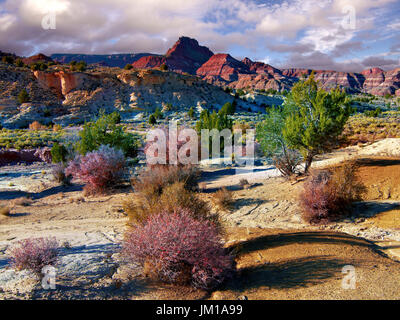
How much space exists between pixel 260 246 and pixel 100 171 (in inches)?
436

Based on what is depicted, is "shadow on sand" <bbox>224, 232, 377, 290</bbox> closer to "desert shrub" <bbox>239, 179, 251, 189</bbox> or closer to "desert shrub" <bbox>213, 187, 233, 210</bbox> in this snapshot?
"desert shrub" <bbox>213, 187, 233, 210</bbox>

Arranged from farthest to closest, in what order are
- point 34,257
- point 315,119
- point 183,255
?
point 315,119 < point 34,257 < point 183,255

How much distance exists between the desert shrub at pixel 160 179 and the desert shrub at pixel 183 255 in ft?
16.5

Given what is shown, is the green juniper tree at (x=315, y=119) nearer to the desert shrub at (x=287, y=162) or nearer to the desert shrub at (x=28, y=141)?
the desert shrub at (x=287, y=162)

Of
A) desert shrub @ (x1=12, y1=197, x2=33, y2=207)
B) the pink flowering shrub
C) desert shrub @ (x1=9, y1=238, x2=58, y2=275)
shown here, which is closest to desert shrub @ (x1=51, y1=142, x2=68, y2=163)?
the pink flowering shrub

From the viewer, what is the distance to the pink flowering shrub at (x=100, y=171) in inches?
594

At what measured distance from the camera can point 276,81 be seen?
14512cm

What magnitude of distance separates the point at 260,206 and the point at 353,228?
3599 millimetres

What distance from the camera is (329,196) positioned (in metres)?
9.20

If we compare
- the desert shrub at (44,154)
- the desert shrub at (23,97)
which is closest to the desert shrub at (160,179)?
the desert shrub at (44,154)

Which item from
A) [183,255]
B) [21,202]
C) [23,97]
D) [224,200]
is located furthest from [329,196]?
[23,97]

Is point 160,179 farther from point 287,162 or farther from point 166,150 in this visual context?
point 287,162

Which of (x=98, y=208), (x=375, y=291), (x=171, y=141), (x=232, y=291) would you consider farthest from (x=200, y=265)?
(x=171, y=141)
